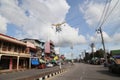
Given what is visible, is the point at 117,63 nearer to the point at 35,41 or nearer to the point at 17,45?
the point at 17,45

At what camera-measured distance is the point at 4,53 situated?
37.2 m

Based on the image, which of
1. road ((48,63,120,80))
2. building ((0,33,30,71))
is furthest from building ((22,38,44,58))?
road ((48,63,120,80))

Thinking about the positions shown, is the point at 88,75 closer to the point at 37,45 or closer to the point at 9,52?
the point at 9,52

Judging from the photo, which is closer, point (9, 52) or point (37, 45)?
point (9, 52)

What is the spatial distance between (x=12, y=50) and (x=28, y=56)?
1009cm

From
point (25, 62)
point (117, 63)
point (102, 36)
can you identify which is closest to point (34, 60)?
point (25, 62)

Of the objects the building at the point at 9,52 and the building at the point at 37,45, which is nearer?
the building at the point at 9,52

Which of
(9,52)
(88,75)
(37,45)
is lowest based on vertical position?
(88,75)

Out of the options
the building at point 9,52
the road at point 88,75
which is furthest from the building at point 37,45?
the road at point 88,75

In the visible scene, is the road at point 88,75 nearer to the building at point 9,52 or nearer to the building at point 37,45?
the building at point 9,52

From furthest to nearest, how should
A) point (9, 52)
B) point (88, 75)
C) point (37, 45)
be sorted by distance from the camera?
point (37, 45)
point (9, 52)
point (88, 75)

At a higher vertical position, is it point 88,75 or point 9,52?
point 9,52

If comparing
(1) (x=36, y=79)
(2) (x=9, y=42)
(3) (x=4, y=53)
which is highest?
(2) (x=9, y=42)

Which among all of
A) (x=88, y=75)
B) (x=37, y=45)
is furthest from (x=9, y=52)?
(x=37, y=45)
